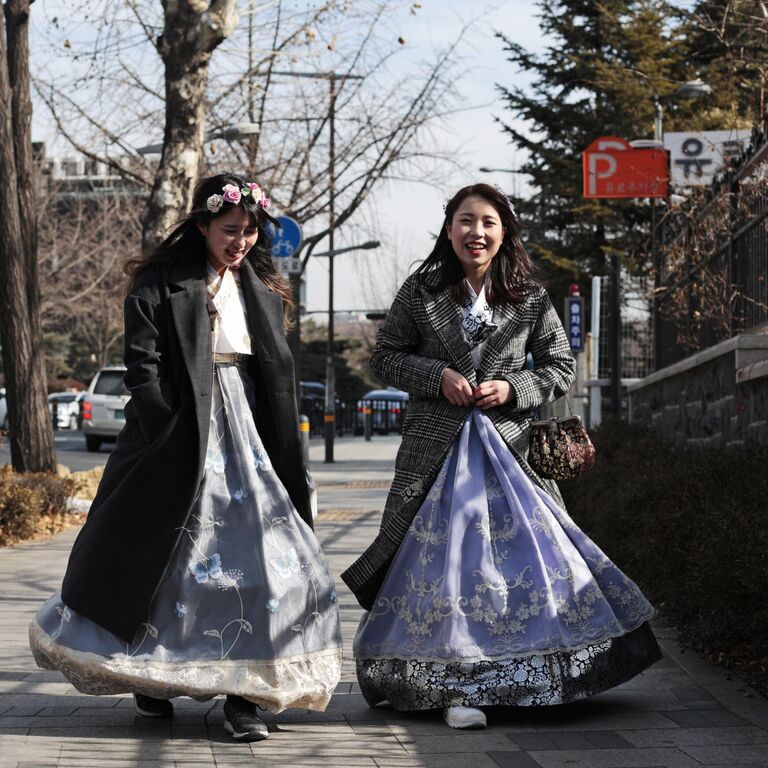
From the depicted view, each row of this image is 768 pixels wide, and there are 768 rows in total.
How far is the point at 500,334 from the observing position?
5148 mm

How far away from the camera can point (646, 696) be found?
17.4 ft

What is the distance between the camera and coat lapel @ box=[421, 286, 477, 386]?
16.7 feet

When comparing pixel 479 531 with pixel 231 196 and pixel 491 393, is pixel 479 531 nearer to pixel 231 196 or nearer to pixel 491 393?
pixel 491 393

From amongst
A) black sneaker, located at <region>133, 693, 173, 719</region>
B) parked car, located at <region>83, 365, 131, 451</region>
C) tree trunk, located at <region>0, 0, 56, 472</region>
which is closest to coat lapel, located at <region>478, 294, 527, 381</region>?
black sneaker, located at <region>133, 693, 173, 719</region>

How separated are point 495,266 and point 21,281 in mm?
8984

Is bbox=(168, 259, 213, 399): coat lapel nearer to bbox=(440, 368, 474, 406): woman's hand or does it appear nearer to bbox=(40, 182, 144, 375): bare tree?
bbox=(440, 368, 474, 406): woman's hand

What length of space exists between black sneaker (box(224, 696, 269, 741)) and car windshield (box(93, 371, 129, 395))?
22458 millimetres

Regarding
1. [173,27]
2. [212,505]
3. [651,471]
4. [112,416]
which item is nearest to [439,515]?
[212,505]

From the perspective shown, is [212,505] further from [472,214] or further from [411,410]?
[472,214]

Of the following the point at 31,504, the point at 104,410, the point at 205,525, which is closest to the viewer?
the point at 205,525

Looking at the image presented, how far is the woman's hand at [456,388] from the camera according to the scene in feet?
16.3

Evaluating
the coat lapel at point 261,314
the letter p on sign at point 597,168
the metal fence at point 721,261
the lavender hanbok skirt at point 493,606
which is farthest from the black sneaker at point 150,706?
the letter p on sign at point 597,168

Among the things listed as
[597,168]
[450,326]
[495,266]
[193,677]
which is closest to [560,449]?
[450,326]

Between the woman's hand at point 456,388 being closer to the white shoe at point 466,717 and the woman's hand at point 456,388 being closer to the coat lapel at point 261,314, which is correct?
the coat lapel at point 261,314
